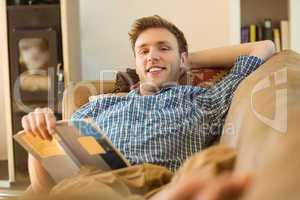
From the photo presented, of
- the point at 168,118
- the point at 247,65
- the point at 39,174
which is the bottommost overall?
the point at 39,174

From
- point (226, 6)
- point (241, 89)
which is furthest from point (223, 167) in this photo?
point (226, 6)

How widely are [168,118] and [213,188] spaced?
3.37 ft

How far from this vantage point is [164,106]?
1.62 m

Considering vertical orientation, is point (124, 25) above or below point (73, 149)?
above

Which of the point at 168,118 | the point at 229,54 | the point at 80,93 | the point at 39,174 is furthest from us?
the point at 80,93

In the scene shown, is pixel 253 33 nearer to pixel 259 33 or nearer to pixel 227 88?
pixel 259 33

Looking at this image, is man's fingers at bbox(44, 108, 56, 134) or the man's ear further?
the man's ear

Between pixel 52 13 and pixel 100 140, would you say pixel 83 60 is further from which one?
pixel 100 140

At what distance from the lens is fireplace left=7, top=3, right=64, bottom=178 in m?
2.62

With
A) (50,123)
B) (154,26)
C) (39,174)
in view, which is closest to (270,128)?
(50,123)

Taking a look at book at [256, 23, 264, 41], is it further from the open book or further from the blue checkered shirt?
the open book

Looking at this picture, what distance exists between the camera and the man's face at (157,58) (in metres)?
1.75

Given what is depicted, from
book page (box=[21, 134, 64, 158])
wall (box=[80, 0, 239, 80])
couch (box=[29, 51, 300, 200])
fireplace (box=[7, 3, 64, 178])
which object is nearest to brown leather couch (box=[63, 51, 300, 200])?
couch (box=[29, 51, 300, 200])

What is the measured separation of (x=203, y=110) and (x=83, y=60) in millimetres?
1511
